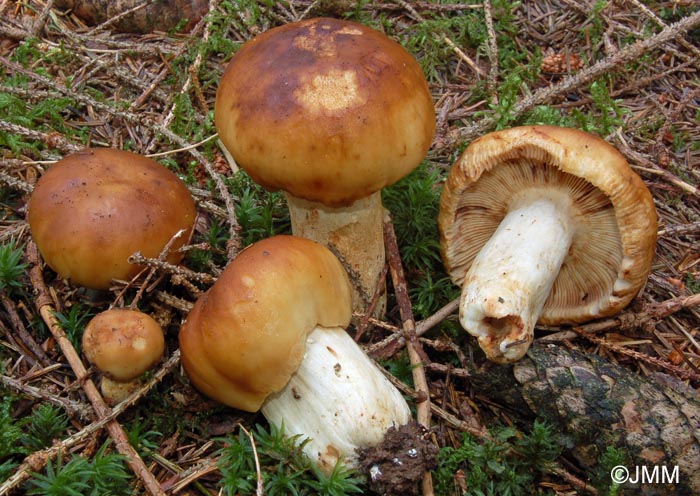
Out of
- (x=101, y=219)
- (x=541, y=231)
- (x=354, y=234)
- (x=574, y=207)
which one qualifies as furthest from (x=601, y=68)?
(x=101, y=219)

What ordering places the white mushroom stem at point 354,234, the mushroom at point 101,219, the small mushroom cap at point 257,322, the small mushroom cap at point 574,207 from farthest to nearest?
the white mushroom stem at point 354,234 < the mushroom at point 101,219 < the small mushroom cap at point 574,207 < the small mushroom cap at point 257,322

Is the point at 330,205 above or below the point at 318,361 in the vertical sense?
above

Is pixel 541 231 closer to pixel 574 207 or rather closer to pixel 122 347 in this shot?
pixel 574 207

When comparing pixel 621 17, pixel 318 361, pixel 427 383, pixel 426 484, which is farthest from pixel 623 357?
pixel 621 17

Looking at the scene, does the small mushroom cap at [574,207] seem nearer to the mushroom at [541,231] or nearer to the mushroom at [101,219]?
the mushroom at [541,231]

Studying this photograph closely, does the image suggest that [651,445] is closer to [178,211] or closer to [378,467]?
[378,467]

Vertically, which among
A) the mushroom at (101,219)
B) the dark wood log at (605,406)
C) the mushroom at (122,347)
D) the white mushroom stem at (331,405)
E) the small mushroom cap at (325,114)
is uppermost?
the small mushroom cap at (325,114)

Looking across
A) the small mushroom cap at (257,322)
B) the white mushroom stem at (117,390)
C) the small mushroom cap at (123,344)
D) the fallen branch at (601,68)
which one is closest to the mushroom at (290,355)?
the small mushroom cap at (257,322)

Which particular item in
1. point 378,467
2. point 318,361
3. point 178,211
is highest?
point 178,211
